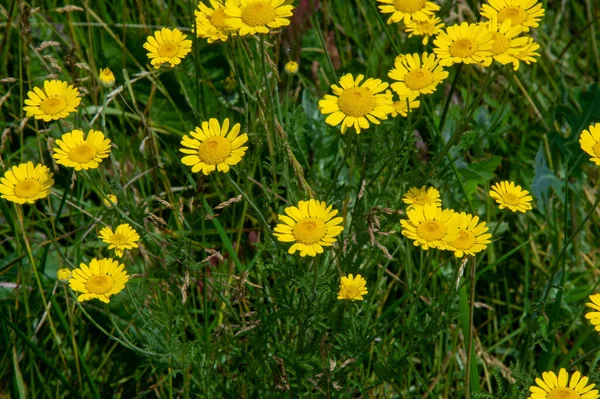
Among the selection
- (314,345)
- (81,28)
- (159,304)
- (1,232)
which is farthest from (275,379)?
(81,28)

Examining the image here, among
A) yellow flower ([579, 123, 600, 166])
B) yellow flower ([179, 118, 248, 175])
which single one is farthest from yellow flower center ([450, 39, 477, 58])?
yellow flower ([179, 118, 248, 175])

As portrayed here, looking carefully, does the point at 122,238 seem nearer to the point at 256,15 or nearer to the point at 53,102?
the point at 53,102

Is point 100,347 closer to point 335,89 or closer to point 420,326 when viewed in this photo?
point 420,326

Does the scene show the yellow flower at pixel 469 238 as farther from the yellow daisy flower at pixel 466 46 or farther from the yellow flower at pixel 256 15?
the yellow flower at pixel 256 15

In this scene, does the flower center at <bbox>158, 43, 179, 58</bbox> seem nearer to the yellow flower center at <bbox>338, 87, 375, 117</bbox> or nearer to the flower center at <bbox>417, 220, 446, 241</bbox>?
the yellow flower center at <bbox>338, 87, 375, 117</bbox>

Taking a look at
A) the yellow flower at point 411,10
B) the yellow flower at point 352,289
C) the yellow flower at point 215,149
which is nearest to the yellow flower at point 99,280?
the yellow flower at point 215,149

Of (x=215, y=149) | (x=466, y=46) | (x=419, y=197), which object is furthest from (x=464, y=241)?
(x=215, y=149)
